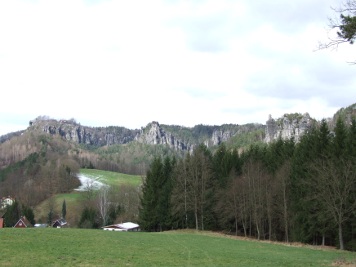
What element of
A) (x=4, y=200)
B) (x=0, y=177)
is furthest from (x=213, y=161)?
(x=0, y=177)

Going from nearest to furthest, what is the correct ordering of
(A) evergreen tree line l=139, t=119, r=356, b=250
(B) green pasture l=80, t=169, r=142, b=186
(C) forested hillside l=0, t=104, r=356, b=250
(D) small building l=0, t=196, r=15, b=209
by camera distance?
1. (A) evergreen tree line l=139, t=119, r=356, b=250
2. (C) forested hillside l=0, t=104, r=356, b=250
3. (D) small building l=0, t=196, r=15, b=209
4. (B) green pasture l=80, t=169, r=142, b=186

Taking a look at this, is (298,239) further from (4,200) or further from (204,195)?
(4,200)

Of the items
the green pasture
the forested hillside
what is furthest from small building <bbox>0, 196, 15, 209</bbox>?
the forested hillside

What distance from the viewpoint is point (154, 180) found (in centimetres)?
6875

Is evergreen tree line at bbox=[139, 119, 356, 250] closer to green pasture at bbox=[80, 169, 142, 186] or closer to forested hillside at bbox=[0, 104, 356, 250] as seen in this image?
forested hillside at bbox=[0, 104, 356, 250]

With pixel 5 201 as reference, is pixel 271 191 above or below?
above

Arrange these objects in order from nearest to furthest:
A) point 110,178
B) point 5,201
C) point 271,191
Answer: point 271,191 < point 5,201 < point 110,178

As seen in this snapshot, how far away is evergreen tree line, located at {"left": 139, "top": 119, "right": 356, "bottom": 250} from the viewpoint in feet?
139

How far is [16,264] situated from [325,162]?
37.6 metres

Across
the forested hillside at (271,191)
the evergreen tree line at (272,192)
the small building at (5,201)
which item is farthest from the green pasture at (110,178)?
the evergreen tree line at (272,192)

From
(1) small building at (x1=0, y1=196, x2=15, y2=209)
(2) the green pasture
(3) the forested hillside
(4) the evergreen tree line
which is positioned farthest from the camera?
(2) the green pasture

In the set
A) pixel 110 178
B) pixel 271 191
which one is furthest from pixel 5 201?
pixel 271 191

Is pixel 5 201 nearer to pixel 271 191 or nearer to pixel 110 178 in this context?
pixel 110 178

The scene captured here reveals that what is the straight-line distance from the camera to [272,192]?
54000mm
